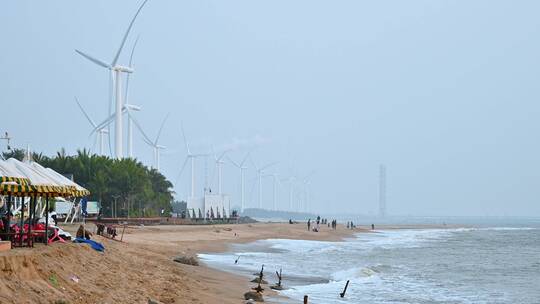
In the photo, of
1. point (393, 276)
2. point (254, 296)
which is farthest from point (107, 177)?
point (254, 296)

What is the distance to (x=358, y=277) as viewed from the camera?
3378 cm

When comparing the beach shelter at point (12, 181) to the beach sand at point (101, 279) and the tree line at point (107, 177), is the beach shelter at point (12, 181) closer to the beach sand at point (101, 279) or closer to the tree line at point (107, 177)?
the beach sand at point (101, 279)

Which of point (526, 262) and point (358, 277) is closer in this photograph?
point (358, 277)

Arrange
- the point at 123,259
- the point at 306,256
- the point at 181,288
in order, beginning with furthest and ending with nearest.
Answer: the point at 306,256 → the point at 123,259 → the point at 181,288

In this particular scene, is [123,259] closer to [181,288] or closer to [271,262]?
[181,288]

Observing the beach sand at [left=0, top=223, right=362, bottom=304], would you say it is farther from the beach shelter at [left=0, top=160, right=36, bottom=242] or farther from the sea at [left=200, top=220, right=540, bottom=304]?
the sea at [left=200, top=220, right=540, bottom=304]

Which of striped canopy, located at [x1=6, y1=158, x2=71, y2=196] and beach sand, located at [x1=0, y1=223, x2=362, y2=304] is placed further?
striped canopy, located at [x1=6, y1=158, x2=71, y2=196]

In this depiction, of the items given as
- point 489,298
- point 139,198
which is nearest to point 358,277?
point 489,298

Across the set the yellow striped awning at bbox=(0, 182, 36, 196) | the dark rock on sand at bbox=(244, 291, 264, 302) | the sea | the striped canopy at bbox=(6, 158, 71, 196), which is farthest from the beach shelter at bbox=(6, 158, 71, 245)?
the sea

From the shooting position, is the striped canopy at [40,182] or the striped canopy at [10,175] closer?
the striped canopy at [10,175]

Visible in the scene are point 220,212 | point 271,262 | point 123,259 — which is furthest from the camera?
point 220,212

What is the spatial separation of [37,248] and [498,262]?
125ft

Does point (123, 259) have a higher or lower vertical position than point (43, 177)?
lower

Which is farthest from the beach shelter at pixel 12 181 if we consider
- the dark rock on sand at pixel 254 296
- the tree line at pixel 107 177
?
the tree line at pixel 107 177
